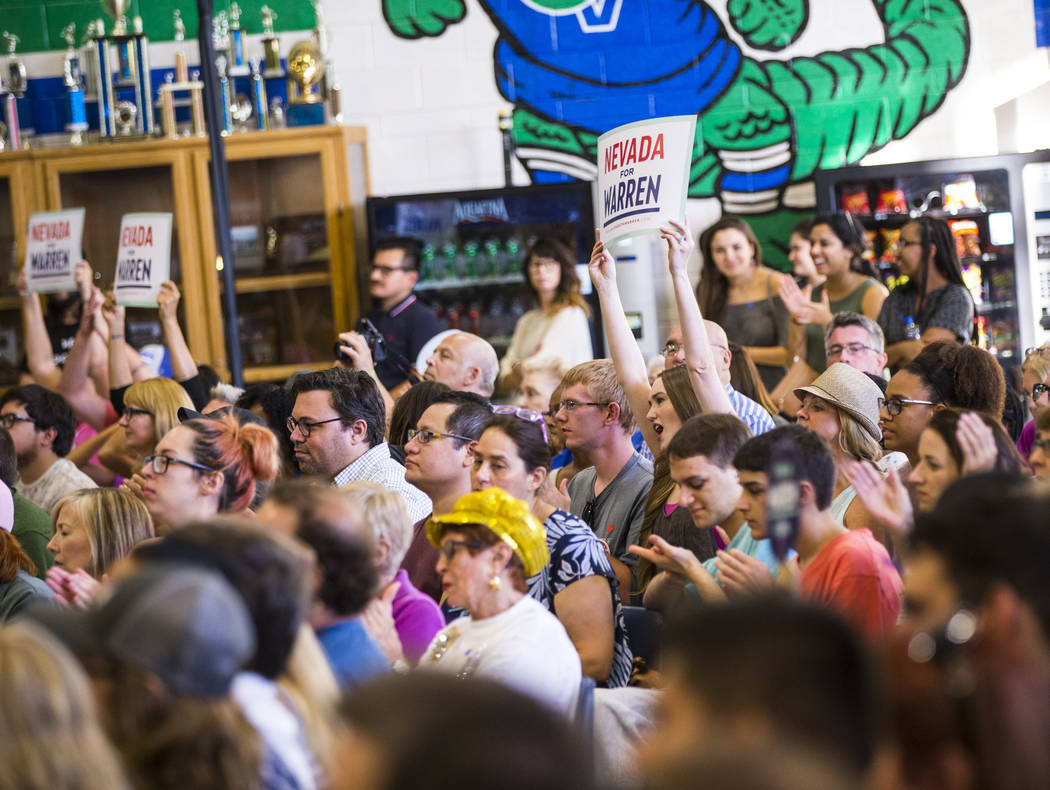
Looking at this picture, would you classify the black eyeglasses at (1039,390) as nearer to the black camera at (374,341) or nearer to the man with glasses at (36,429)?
the black camera at (374,341)

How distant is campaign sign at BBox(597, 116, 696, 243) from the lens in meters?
3.50

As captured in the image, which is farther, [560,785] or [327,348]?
[327,348]

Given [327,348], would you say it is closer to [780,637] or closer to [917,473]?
[917,473]

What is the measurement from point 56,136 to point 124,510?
4.37m

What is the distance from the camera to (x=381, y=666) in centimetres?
197

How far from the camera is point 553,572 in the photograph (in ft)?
8.90

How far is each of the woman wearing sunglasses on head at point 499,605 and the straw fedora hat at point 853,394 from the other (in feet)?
3.99

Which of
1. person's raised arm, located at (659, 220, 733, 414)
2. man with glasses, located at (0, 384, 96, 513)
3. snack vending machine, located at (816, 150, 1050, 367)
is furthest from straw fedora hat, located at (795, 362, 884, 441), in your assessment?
snack vending machine, located at (816, 150, 1050, 367)

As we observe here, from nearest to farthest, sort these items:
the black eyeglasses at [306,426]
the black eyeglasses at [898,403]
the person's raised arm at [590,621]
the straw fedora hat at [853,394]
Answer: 1. the person's raised arm at [590,621]
2. the black eyeglasses at [898,403]
3. the straw fedora hat at [853,394]
4. the black eyeglasses at [306,426]

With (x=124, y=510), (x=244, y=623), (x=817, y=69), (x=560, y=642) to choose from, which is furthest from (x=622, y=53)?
(x=244, y=623)

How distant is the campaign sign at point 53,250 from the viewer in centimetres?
553

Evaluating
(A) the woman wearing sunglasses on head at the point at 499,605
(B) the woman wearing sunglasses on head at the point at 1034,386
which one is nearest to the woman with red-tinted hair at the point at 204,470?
(A) the woman wearing sunglasses on head at the point at 499,605

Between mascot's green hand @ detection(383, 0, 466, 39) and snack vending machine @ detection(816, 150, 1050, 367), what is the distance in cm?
217

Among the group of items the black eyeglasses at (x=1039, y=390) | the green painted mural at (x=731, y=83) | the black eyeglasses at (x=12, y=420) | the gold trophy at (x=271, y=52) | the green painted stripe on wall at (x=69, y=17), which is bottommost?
the black eyeglasses at (x=1039, y=390)
